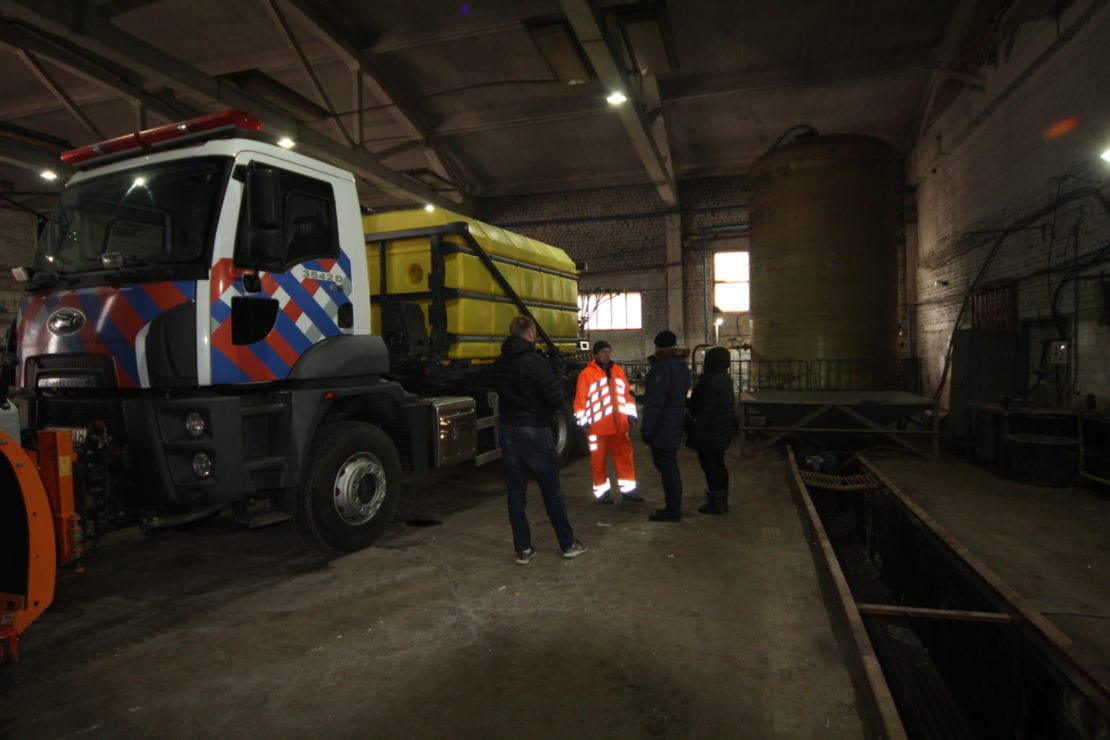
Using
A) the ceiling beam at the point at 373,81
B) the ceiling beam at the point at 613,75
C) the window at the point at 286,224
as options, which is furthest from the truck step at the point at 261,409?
the ceiling beam at the point at 373,81

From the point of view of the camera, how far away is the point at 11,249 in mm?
12766

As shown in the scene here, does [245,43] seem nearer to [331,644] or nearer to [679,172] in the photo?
[679,172]

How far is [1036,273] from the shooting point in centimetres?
775

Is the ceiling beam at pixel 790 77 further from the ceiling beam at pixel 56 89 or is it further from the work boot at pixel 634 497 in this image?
the ceiling beam at pixel 56 89

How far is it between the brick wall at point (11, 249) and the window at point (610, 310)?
12.5 meters

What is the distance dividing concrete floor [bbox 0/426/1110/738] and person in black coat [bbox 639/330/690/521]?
1.12 feet

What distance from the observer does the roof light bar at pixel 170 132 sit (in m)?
3.83

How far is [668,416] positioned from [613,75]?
603 centimetres

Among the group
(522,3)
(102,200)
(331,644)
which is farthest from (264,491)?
(522,3)

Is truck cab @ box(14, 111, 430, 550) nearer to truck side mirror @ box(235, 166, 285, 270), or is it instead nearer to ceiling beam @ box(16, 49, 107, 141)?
truck side mirror @ box(235, 166, 285, 270)

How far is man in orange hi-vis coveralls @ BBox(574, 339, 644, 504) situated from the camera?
573cm

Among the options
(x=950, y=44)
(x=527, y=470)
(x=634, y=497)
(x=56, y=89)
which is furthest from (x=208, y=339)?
(x=950, y=44)

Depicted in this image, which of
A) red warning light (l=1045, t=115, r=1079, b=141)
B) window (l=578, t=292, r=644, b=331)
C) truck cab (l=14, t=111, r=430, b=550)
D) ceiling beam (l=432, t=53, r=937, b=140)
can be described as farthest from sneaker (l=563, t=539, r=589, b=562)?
window (l=578, t=292, r=644, b=331)

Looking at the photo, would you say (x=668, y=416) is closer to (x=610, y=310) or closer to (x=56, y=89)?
(x=56, y=89)
